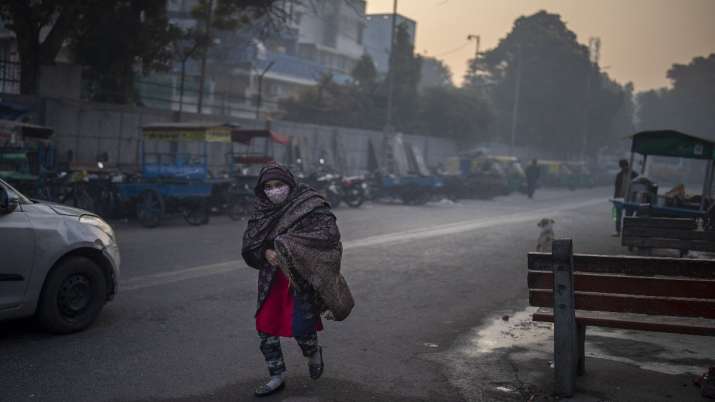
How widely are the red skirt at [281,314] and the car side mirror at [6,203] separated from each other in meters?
2.44

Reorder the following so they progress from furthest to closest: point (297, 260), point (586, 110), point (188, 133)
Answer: point (586, 110) < point (188, 133) < point (297, 260)

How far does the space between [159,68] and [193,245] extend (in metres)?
11.1

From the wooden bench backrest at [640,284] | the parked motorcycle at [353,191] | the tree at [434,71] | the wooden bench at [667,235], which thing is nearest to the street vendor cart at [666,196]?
the wooden bench at [667,235]

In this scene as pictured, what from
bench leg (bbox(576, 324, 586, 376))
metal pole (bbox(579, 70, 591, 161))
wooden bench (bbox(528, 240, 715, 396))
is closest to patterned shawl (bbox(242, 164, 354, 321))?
wooden bench (bbox(528, 240, 715, 396))

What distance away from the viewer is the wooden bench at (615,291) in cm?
436

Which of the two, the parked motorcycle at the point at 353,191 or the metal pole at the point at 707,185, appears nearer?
the metal pole at the point at 707,185

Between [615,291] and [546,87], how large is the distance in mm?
56182

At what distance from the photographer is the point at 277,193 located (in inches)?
177

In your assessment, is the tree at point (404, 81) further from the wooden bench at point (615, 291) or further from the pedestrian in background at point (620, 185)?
the wooden bench at point (615, 291)

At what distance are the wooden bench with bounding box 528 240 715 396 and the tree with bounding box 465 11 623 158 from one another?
174 ft

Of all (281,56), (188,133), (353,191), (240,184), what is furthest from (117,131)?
(281,56)

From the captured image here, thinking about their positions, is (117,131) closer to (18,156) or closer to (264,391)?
(18,156)

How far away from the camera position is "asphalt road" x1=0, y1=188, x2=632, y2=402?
4762 millimetres

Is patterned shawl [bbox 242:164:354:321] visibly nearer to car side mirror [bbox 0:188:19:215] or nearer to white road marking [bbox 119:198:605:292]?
car side mirror [bbox 0:188:19:215]
